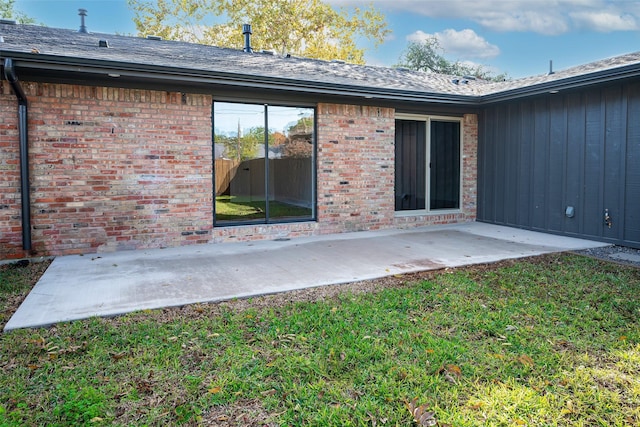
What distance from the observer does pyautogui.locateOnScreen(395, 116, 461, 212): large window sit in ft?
28.0

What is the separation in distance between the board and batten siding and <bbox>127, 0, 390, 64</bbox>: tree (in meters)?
14.0

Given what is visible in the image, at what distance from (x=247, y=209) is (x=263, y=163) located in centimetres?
81

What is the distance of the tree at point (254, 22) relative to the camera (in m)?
20.0

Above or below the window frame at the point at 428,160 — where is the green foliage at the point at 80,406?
below

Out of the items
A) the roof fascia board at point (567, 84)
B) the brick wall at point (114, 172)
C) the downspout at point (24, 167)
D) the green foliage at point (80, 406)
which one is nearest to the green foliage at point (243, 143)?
the brick wall at point (114, 172)

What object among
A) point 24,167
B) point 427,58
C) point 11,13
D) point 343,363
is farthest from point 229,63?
point 427,58

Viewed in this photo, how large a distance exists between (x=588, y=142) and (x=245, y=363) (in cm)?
676

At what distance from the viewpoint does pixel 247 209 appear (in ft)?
23.1

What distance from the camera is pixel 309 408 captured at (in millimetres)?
2213

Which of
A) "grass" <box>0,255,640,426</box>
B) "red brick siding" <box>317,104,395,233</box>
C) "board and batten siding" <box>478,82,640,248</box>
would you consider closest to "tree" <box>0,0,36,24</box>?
"red brick siding" <box>317,104,395,233</box>

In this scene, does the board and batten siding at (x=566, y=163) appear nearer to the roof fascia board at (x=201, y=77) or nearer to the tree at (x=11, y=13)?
the roof fascia board at (x=201, y=77)

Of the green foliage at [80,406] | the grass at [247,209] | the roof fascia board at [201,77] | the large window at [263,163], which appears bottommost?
the green foliage at [80,406]

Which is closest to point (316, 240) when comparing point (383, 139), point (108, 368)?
point (383, 139)

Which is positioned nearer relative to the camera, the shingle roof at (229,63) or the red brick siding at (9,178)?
the red brick siding at (9,178)
